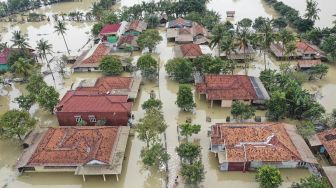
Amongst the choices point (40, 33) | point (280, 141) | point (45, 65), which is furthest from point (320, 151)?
point (40, 33)

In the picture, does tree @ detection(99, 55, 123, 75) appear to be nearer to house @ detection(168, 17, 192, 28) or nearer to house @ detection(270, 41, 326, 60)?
house @ detection(168, 17, 192, 28)

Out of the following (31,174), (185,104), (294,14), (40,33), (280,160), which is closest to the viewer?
(280,160)

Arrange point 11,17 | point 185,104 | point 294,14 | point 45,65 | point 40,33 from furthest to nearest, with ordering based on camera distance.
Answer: point 11,17, point 40,33, point 294,14, point 45,65, point 185,104

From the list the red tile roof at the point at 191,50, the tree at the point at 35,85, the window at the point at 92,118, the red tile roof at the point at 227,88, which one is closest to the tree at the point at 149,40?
the red tile roof at the point at 191,50

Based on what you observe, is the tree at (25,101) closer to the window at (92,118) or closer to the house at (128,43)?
the window at (92,118)

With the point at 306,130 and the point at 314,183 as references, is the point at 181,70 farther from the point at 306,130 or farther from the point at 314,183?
the point at 314,183

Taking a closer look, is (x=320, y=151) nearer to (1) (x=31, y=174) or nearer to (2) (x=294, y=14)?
(1) (x=31, y=174)

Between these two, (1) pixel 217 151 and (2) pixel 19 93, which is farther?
(2) pixel 19 93
